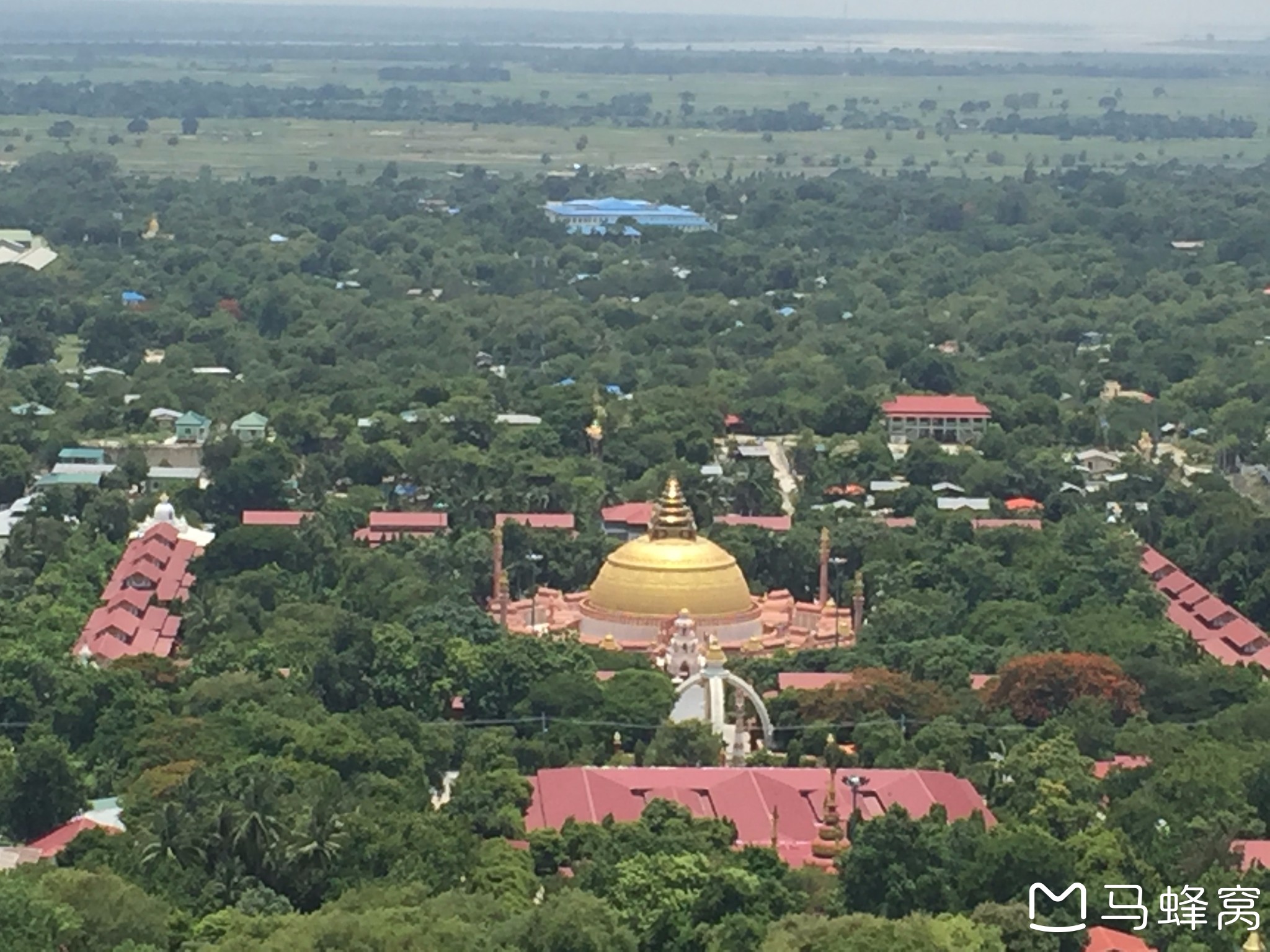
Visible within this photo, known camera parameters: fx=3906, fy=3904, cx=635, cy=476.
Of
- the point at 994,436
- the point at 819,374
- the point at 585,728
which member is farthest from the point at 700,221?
the point at 585,728

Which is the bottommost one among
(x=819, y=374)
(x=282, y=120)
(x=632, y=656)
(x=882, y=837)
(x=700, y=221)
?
(x=282, y=120)

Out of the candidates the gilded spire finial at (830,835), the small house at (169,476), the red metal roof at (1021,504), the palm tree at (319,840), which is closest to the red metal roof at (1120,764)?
the gilded spire finial at (830,835)

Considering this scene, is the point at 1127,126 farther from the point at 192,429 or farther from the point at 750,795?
the point at 750,795

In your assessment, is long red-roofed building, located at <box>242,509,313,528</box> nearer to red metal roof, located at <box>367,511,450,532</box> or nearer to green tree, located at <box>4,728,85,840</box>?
red metal roof, located at <box>367,511,450,532</box>

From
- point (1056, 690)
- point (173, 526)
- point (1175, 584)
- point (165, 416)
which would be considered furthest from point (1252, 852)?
point (165, 416)

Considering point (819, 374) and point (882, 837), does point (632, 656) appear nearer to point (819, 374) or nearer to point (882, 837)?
point (882, 837)

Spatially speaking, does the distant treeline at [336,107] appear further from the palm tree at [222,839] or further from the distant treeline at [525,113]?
the palm tree at [222,839]

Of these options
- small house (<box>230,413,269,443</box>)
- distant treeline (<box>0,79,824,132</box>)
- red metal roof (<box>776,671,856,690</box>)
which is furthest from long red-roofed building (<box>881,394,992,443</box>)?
distant treeline (<box>0,79,824,132</box>)
